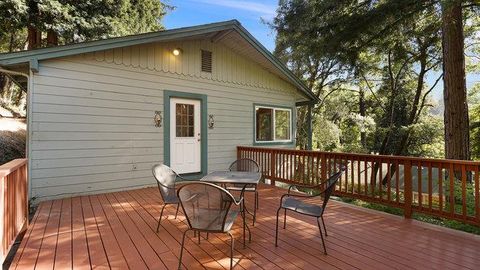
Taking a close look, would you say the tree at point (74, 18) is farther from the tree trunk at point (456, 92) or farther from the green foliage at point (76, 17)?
the tree trunk at point (456, 92)

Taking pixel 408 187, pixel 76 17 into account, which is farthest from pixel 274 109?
A: pixel 76 17

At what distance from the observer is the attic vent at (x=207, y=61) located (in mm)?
6719

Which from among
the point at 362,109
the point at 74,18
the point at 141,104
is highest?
the point at 74,18

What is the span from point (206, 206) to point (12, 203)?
7.01ft

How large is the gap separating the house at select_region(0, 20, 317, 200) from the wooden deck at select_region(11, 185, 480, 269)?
1145 millimetres

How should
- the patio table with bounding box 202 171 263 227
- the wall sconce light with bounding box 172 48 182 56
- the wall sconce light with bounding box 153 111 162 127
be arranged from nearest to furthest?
the patio table with bounding box 202 171 263 227
the wall sconce light with bounding box 153 111 162 127
the wall sconce light with bounding box 172 48 182 56

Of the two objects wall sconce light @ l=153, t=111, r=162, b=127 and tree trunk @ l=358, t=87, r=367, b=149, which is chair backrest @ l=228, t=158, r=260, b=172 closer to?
wall sconce light @ l=153, t=111, r=162, b=127

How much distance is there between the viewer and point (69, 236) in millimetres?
3047

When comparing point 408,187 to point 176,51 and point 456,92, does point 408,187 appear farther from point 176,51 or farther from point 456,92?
point 176,51

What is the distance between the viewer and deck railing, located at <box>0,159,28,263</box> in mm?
2331

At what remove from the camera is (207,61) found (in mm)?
6793

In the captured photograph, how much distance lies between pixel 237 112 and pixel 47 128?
436 cm

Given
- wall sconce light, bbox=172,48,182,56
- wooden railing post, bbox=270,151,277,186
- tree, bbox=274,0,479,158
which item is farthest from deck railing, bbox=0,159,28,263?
tree, bbox=274,0,479,158

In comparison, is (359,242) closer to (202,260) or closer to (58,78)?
(202,260)
